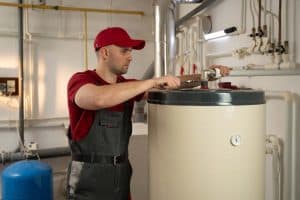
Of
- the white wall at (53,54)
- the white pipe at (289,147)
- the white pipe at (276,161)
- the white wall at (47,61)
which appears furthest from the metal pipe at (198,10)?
the white pipe at (276,161)

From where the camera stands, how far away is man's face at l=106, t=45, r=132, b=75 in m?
1.64

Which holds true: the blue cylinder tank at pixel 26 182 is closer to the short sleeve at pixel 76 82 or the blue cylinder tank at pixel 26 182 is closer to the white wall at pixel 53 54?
the short sleeve at pixel 76 82

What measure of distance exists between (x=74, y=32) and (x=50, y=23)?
246mm

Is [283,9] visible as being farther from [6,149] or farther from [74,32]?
[6,149]

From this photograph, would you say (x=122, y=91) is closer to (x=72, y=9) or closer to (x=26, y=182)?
(x=26, y=182)

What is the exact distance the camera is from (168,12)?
2047mm

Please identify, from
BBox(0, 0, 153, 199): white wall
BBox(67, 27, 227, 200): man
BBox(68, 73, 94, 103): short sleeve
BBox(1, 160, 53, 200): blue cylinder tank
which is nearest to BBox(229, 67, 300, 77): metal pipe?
BBox(67, 27, 227, 200): man

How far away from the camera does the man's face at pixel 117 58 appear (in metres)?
1.64

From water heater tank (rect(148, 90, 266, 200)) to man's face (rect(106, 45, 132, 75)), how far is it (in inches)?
13.9

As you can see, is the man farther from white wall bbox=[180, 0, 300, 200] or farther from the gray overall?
white wall bbox=[180, 0, 300, 200]

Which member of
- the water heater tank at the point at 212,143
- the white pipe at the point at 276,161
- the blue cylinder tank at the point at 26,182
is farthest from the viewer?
the blue cylinder tank at the point at 26,182

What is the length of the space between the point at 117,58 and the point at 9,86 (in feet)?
6.37

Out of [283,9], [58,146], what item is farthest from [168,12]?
[58,146]

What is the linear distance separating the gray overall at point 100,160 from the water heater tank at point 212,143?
32cm
